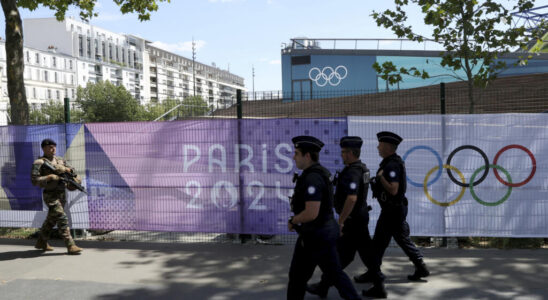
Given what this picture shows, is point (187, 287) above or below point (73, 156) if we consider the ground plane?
below

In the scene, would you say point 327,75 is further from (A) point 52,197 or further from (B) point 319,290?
(B) point 319,290

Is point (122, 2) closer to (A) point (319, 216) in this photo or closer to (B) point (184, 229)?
(B) point (184, 229)

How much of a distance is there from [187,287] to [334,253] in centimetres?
218

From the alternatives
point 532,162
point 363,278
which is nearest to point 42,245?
point 363,278

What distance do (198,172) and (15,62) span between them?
15.9ft

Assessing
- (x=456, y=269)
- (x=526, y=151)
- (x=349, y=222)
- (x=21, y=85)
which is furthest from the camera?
(x=21, y=85)

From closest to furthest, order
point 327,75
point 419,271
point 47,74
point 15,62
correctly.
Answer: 1. point 419,271
2. point 15,62
3. point 327,75
4. point 47,74

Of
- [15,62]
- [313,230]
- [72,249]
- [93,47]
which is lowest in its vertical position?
[72,249]

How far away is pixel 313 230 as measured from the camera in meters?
4.28

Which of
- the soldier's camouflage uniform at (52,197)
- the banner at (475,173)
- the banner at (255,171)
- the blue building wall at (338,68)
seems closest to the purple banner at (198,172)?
the banner at (255,171)

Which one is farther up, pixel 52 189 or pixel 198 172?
pixel 198 172

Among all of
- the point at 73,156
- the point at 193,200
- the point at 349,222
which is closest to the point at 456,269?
the point at 349,222

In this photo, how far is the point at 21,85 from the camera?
967 cm

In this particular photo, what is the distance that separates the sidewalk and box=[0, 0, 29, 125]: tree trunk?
3.16 m
